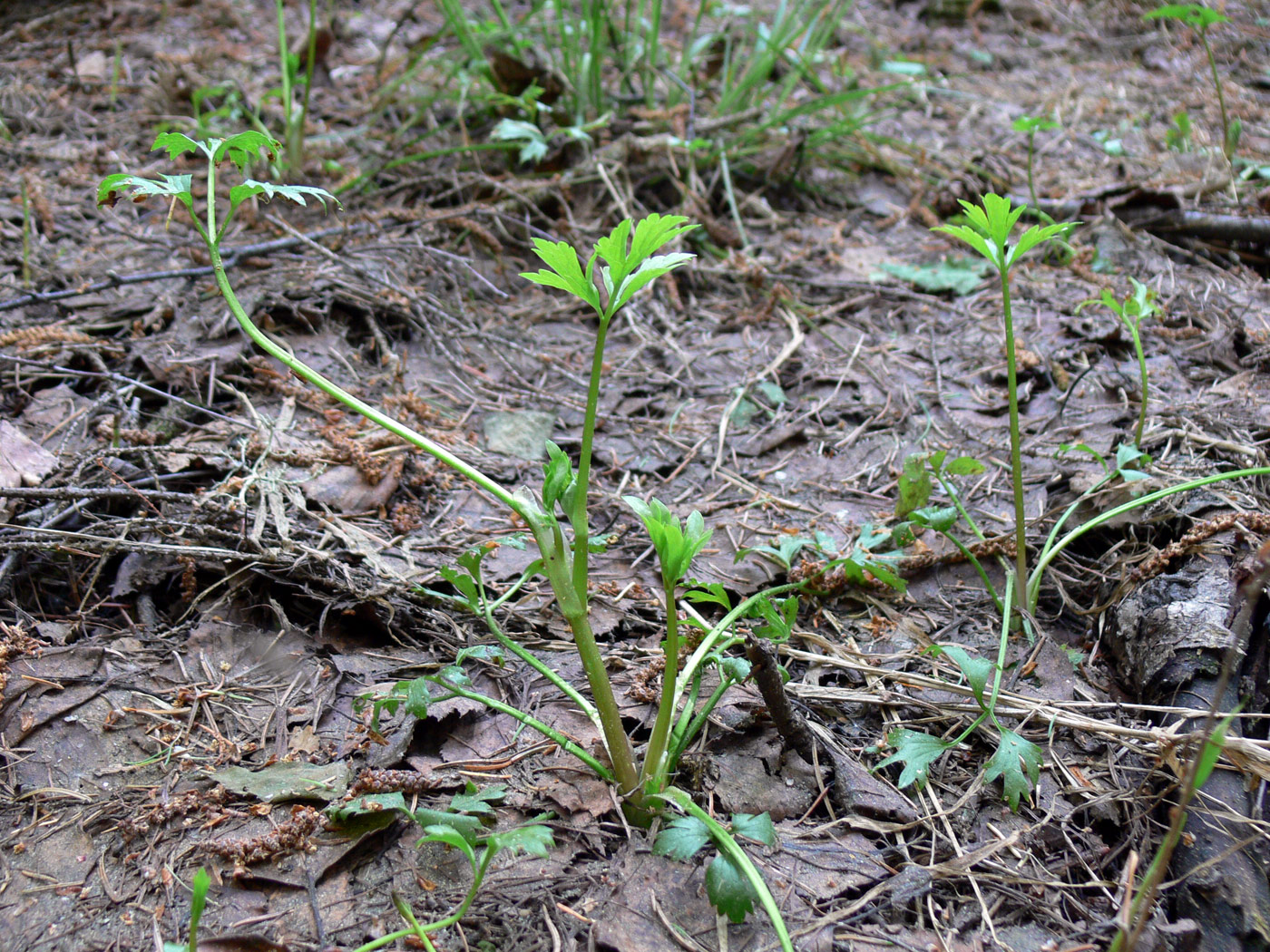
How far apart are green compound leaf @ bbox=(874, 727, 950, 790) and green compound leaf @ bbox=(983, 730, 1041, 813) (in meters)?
0.09

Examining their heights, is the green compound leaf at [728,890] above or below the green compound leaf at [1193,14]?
below

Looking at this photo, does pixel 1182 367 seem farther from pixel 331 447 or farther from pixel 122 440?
pixel 122 440

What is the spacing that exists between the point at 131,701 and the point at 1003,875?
1.67 meters

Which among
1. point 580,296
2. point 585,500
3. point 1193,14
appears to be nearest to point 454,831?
point 585,500

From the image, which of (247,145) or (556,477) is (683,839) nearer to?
(556,477)

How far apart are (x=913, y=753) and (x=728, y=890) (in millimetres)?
475

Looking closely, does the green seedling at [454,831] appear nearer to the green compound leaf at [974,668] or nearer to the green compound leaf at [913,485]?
the green compound leaf at [974,668]

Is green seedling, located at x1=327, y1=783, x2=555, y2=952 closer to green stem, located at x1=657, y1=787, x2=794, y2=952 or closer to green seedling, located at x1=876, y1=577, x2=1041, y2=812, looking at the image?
green stem, located at x1=657, y1=787, x2=794, y2=952

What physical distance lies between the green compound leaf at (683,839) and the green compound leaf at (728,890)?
38mm

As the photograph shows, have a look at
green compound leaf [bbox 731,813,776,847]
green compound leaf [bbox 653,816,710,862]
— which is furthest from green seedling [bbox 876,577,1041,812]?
green compound leaf [bbox 653,816,710,862]

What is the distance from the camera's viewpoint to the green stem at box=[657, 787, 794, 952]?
106cm

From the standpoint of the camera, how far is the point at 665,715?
1.29 m

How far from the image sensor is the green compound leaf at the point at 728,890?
1123 millimetres

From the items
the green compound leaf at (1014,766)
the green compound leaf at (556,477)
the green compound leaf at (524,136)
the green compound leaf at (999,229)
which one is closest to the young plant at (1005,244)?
the green compound leaf at (999,229)
